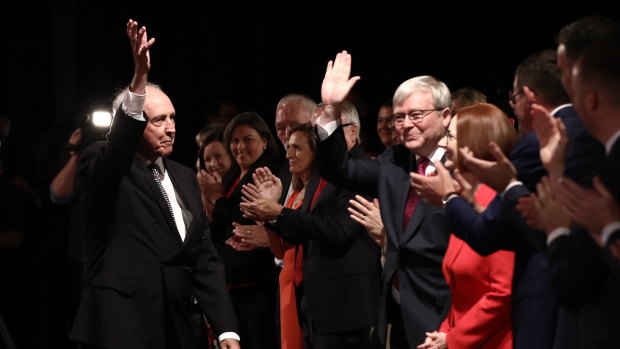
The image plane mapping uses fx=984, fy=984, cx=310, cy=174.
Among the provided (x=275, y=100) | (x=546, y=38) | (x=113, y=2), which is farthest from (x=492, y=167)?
(x=113, y=2)

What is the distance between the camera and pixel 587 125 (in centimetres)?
233

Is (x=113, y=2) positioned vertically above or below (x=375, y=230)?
above

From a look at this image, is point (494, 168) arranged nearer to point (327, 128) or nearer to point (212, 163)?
point (327, 128)

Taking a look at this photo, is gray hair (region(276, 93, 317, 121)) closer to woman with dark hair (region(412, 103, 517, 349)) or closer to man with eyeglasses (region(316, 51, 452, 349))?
man with eyeglasses (region(316, 51, 452, 349))

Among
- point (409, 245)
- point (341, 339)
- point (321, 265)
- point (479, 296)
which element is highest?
point (409, 245)

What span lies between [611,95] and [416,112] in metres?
1.64

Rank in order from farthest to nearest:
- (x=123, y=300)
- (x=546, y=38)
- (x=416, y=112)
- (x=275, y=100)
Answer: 1. (x=275, y=100)
2. (x=546, y=38)
3. (x=416, y=112)
4. (x=123, y=300)

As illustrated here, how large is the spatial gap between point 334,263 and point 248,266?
0.84 meters

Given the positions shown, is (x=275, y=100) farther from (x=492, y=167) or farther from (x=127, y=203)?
(x=492, y=167)

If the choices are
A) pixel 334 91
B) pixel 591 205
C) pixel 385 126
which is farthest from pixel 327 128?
pixel 385 126

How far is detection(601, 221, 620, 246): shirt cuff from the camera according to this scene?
2137 millimetres

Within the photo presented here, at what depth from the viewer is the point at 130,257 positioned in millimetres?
3680

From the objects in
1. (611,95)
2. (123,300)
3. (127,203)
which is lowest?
(123,300)

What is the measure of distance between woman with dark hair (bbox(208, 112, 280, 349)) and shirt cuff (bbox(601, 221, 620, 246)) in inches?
128
